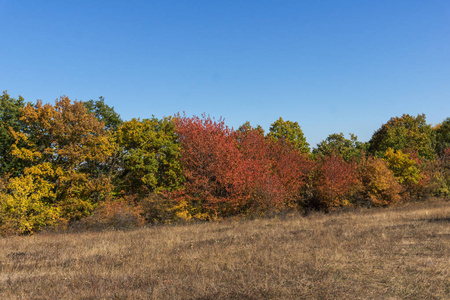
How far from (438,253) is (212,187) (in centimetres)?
1650

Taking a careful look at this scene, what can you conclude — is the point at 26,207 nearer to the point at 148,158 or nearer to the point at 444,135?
the point at 148,158

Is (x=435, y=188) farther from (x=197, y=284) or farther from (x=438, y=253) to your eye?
A: (x=197, y=284)

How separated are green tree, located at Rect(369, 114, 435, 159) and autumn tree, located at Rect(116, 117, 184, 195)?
98.4 ft

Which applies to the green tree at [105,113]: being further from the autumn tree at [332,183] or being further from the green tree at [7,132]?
the autumn tree at [332,183]

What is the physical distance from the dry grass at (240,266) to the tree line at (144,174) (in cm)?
748

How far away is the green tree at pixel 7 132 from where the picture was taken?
89.2 ft

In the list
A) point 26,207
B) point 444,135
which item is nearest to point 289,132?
point 26,207

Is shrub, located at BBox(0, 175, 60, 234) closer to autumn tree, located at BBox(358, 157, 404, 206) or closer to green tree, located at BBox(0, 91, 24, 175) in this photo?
green tree, located at BBox(0, 91, 24, 175)

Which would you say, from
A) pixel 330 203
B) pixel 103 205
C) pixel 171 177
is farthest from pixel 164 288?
pixel 330 203

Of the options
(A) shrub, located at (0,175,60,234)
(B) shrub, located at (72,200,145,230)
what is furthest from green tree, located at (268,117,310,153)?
(A) shrub, located at (0,175,60,234)

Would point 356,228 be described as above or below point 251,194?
below

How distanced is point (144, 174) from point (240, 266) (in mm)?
21336

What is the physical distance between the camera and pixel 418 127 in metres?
57.3

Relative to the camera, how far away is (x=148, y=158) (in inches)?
1150
